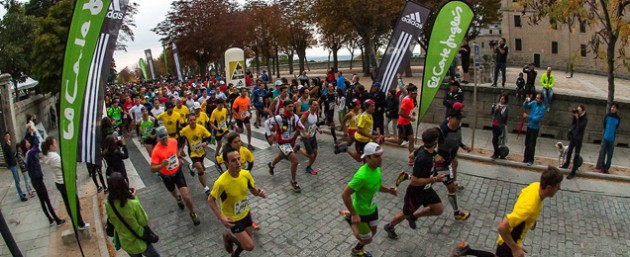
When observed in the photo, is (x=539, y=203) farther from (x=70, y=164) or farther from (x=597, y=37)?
(x=597, y=37)

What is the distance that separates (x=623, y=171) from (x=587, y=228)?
429cm

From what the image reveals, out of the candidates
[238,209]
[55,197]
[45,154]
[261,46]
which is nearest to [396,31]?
[238,209]

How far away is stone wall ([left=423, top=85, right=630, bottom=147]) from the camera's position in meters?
12.7

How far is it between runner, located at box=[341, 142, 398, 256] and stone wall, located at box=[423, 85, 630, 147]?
10000 millimetres

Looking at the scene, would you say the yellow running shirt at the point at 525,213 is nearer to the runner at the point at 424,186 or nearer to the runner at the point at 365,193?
the runner at the point at 424,186

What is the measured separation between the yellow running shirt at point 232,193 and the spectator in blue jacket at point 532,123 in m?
7.50

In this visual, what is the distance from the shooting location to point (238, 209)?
548 centimetres

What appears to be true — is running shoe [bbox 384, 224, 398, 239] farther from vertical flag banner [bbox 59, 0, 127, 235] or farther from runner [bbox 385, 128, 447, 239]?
vertical flag banner [bbox 59, 0, 127, 235]

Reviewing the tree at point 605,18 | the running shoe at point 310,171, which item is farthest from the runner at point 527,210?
the tree at point 605,18

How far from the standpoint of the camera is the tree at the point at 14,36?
2014 centimetres

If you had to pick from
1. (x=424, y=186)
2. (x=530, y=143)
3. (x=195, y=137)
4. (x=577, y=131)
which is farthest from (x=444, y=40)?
(x=195, y=137)

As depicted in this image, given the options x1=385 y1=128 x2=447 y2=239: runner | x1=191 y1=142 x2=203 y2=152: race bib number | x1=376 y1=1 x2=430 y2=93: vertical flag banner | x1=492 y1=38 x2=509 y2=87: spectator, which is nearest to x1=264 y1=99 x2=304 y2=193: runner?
x1=191 y1=142 x2=203 y2=152: race bib number

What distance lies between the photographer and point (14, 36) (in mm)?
21125

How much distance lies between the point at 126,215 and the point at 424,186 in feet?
12.9
